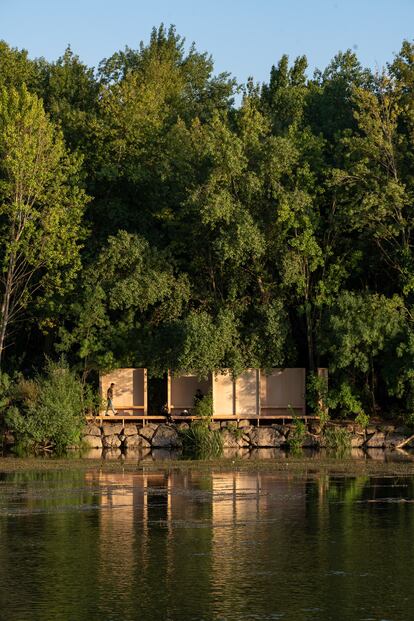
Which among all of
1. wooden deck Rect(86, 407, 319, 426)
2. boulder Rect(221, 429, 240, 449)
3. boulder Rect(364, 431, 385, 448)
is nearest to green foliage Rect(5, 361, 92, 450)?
wooden deck Rect(86, 407, 319, 426)

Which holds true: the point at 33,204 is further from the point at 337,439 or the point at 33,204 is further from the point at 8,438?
the point at 337,439

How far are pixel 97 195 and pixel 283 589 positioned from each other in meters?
37.4

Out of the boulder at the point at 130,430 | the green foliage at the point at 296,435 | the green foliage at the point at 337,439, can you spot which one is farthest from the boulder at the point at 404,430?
the boulder at the point at 130,430

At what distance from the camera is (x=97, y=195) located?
2048 inches

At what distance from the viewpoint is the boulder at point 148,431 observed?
4581 cm

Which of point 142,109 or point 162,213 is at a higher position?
point 142,109

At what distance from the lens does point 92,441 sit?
4528 cm

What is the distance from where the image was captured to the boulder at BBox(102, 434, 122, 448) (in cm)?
4538

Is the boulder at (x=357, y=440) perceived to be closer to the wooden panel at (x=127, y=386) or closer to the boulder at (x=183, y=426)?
the boulder at (x=183, y=426)

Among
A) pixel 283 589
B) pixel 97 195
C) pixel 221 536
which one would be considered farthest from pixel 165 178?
pixel 283 589

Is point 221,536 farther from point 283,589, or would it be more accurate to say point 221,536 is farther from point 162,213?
point 162,213

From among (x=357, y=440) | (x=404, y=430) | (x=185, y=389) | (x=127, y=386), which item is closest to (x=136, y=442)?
(x=127, y=386)

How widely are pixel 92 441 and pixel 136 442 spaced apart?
5.61ft

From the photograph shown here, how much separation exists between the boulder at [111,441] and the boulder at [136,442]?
31 centimetres
